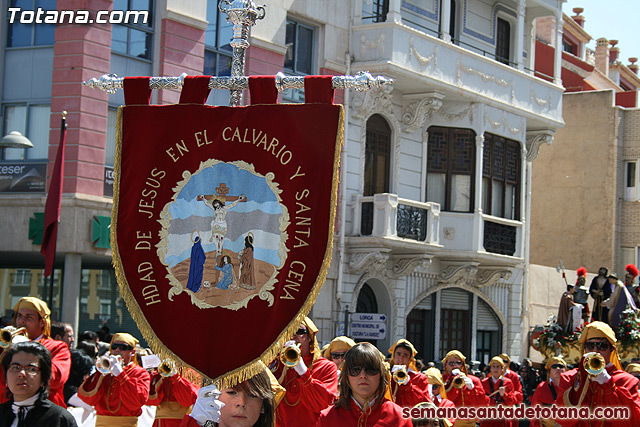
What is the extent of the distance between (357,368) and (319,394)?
2.73 meters

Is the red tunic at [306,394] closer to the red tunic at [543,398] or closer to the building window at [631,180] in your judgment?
the red tunic at [543,398]

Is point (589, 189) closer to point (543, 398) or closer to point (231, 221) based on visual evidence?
point (543, 398)

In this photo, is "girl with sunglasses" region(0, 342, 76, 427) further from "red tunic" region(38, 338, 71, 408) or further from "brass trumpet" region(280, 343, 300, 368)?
"brass trumpet" region(280, 343, 300, 368)

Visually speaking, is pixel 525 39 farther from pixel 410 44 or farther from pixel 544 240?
pixel 544 240

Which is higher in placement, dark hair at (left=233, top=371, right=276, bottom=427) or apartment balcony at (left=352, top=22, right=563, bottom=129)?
apartment balcony at (left=352, top=22, right=563, bottom=129)

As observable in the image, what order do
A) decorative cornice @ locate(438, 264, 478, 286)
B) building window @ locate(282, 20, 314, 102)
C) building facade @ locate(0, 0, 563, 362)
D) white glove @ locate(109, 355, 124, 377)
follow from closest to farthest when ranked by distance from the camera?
1. white glove @ locate(109, 355, 124, 377)
2. building facade @ locate(0, 0, 563, 362)
3. building window @ locate(282, 20, 314, 102)
4. decorative cornice @ locate(438, 264, 478, 286)


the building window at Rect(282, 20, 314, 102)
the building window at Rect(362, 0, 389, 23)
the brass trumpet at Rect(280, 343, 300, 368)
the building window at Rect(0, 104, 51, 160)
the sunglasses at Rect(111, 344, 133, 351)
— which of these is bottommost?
the sunglasses at Rect(111, 344, 133, 351)

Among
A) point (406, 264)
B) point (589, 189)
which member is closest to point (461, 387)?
point (406, 264)

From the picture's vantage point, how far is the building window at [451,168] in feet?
86.8

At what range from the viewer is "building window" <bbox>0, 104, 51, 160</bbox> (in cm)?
2009

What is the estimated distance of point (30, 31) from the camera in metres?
20.3

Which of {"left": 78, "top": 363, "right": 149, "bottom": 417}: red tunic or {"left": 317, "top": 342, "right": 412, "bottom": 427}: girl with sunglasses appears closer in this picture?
{"left": 317, "top": 342, "right": 412, "bottom": 427}: girl with sunglasses

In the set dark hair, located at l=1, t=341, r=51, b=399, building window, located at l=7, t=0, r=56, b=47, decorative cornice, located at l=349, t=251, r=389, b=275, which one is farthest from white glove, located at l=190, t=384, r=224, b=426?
decorative cornice, located at l=349, t=251, r=389, b=275

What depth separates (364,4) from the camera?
25.4 meters
